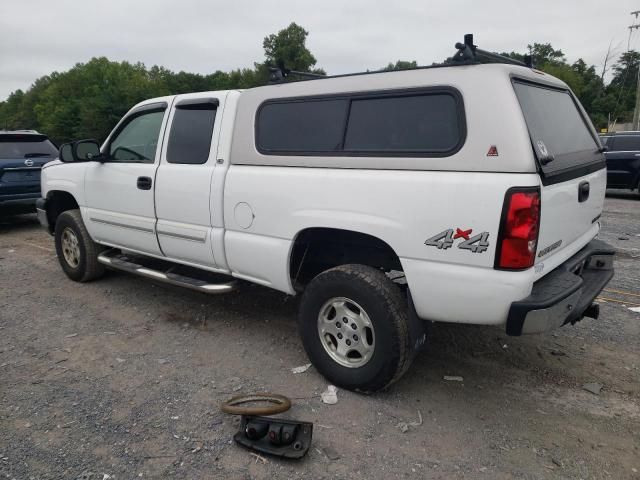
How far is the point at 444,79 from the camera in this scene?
2.83 metres

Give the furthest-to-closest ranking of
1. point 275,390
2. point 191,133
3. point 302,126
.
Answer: point 191,133
point 302,126
point 275,390

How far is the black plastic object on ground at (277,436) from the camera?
2662mm

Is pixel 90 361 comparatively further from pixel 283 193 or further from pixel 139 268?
pixel 283 193

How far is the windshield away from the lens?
849 cm

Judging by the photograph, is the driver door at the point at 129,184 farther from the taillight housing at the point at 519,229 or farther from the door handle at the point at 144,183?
the taillight housing at the point at 519,229

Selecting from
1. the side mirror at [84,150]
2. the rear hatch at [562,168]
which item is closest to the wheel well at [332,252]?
the rear hatch at [562,168]

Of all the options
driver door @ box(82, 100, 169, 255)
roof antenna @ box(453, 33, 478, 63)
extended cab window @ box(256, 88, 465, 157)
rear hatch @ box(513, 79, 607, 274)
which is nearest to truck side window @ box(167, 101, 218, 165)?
driver door @ box(82, 100, 169, 255)

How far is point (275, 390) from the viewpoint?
11.0 feet

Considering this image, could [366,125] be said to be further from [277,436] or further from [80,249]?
[80,249]

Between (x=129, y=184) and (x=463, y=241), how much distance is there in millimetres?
3245

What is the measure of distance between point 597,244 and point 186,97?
11.8 feet

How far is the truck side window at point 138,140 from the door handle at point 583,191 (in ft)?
11.3

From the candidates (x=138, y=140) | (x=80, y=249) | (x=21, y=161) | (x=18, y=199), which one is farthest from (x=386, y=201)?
(x=21, y=161)

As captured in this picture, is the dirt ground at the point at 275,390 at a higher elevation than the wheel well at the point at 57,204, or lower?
lower
